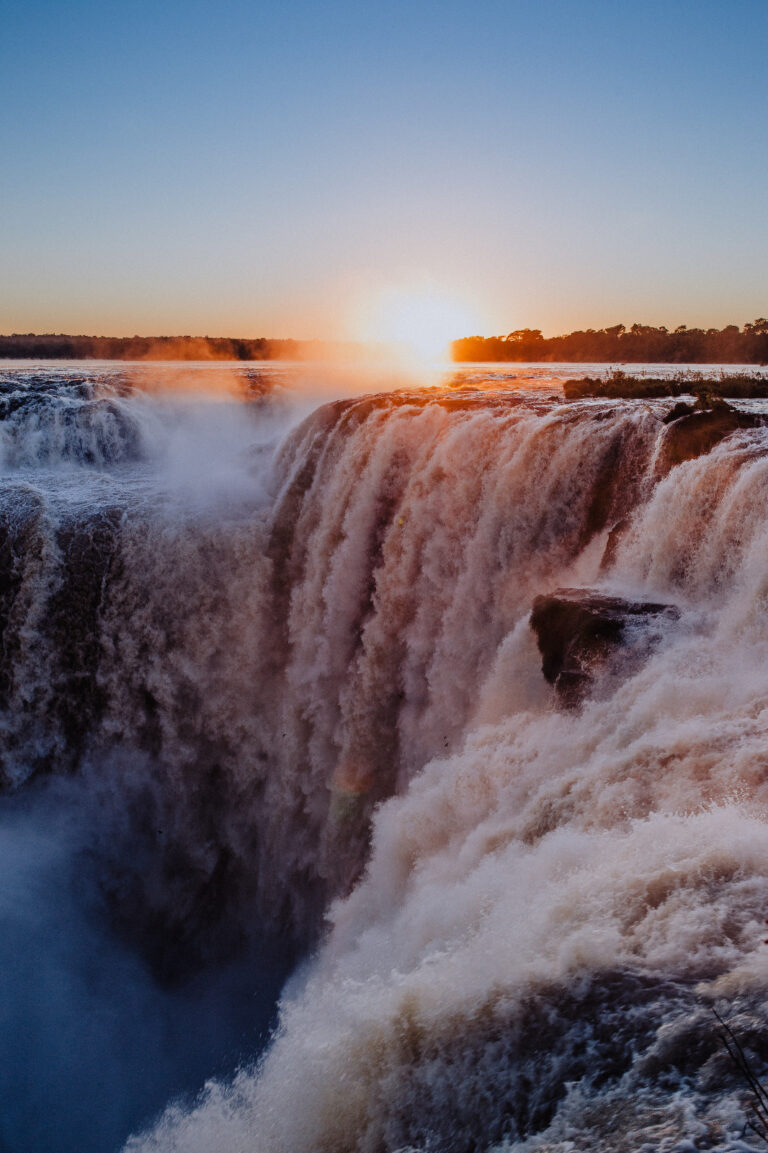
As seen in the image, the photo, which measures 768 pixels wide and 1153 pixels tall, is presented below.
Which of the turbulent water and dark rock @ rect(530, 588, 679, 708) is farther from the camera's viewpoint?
dark rock @ rect(530, 588, 679, 708)

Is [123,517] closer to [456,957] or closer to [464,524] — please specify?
[464,524]

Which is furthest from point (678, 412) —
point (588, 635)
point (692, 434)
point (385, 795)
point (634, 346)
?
point (634, 346)

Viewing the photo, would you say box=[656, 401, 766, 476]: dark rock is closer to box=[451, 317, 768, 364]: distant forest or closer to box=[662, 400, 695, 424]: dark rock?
box=[662, 400, 695, 424]: dark rock

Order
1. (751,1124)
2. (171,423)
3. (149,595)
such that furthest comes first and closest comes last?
(171,423), (149,595), (751,1124)

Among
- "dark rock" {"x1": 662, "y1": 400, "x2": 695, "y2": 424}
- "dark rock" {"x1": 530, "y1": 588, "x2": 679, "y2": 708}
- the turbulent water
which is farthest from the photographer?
"dark rock" {"x1": 662, "y1": 400, "x2": 695, "y2": 424}

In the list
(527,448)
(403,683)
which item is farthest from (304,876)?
(527,448)

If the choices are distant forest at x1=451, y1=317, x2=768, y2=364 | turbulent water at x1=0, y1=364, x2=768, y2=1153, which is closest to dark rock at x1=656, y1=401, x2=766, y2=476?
turbulent water at x1=0, y1=364, x2=768, y2=1153

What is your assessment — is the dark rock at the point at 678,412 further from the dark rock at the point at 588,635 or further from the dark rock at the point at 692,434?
the dark rock at the point at 588,635
